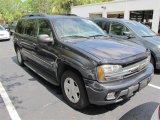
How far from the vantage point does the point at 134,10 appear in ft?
66.2

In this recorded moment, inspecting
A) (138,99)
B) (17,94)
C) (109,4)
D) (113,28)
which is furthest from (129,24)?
(109,4)

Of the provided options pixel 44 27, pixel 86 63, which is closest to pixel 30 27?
pixel 44 27

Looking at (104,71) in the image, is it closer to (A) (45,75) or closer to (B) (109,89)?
(B) (109,89)

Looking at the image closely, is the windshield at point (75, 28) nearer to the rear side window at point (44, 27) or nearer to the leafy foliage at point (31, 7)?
the rear side window at point (44, 27)

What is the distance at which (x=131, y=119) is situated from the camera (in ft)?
12.4

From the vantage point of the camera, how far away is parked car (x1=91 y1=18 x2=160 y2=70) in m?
6.52

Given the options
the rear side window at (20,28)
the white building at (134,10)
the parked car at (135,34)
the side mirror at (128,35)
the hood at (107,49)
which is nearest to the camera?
the hood at (107,49)

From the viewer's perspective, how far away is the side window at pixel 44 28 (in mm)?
4805

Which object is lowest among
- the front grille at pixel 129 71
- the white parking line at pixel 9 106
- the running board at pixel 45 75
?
the white parking line at pixel 9 106

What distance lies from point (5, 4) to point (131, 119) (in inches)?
2477

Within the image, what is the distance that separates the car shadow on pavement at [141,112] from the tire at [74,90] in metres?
0.79

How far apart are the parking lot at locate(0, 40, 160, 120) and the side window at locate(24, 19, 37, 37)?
1.35 meters

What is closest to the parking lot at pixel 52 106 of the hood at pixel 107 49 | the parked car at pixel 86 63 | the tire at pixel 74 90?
the tire at pixel 74 90

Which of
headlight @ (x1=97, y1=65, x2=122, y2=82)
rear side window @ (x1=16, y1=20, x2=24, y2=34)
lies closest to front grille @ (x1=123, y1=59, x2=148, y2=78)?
headlight @ (x1=97, y1=65, x2=122, y2=82)
